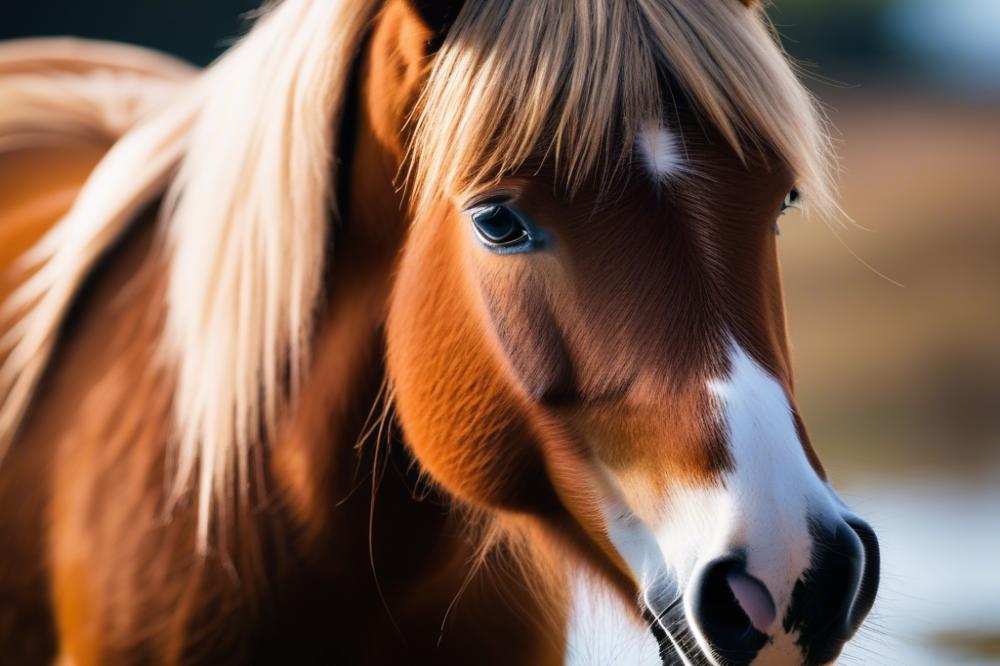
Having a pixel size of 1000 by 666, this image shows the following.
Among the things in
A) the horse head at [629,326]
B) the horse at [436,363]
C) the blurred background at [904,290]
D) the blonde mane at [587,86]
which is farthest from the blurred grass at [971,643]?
the blonde mane at [587,86]

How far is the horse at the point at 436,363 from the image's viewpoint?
877 mm

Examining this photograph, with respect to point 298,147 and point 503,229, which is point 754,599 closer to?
point 503,229

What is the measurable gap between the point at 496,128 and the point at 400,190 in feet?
0.56

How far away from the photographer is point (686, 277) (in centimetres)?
89

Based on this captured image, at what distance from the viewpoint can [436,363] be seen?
106 centimetres

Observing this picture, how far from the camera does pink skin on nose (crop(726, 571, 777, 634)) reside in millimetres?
812

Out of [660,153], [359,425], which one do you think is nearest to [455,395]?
[359,425]

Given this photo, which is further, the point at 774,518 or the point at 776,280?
the point at 776,280

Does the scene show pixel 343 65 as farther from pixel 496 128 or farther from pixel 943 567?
pixel 943 567

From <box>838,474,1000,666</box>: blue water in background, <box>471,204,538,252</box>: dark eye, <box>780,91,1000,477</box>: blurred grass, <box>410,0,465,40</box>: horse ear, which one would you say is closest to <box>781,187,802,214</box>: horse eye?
<box>471,204,538,252</box>: dark eye

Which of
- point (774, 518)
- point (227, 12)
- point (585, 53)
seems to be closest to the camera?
point (774, 518)

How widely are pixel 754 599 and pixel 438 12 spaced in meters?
0.63

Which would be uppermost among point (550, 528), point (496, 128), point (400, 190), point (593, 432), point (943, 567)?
point (496, 128)

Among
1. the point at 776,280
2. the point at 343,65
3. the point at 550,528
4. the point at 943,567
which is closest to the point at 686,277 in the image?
the point at 776,280
